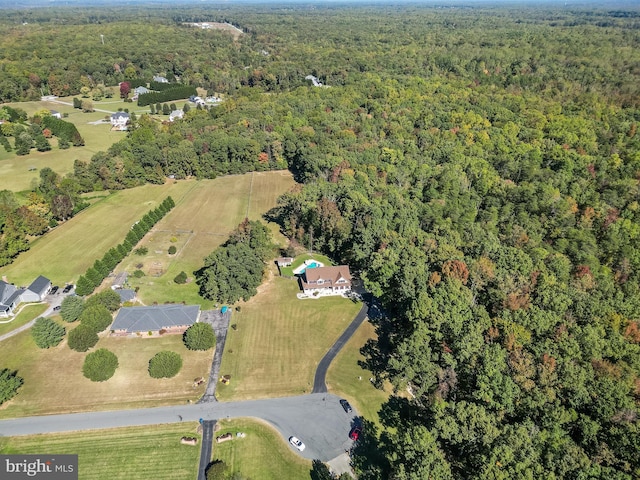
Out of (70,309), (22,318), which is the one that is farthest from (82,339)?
(22,318)

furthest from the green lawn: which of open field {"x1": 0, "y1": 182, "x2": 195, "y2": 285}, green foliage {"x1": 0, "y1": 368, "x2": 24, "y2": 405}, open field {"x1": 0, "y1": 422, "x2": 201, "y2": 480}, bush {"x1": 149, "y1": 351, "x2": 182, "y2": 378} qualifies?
bush {"x1": 149, "y1": 351, "x2": 182, "y2": 378}

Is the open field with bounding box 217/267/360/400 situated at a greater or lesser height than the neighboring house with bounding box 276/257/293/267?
lesser

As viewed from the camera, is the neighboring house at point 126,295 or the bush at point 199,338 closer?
the bush at point 199,338

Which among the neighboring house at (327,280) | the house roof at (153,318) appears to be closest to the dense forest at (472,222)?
the neighboring house at (327,280)

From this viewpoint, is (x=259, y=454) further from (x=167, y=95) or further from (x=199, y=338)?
(x=167, y=95)

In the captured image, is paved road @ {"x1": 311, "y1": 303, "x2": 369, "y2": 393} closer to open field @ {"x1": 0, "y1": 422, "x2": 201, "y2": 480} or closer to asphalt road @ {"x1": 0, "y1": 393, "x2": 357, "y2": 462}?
asphalt road @ {"x1": 0, "y1": 393, "x2": 357, "y2": 462}

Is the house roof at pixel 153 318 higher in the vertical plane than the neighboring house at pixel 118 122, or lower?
lower

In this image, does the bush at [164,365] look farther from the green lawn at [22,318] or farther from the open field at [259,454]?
the green lawn at [22,318]

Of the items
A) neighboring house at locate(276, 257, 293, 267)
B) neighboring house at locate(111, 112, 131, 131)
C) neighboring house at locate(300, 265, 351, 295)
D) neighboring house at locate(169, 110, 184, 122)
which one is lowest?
neighboring house at locate(276, 257, 293, 267)
